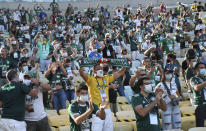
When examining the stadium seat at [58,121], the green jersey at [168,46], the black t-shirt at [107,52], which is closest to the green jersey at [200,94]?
the stadium seat at [58,121]

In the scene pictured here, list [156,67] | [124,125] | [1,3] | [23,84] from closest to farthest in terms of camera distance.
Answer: [23,84]
[124,125]
[156,67]
[1,3]

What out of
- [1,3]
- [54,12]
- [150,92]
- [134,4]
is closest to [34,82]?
[150,92]

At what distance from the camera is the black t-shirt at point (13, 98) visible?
571 cm

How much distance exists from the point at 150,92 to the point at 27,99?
6.40 ft

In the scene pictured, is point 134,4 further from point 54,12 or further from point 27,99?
point 27,99

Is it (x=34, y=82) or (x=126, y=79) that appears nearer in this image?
(x=34, y=82)

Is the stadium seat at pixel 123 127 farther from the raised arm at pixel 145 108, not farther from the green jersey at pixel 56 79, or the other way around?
the green jersey at pixel 56 79

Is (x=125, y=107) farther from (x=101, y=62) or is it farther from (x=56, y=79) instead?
(x=101, y=62)

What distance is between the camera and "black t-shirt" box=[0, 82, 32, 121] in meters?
5.71

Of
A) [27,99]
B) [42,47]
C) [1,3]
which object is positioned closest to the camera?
[27,99]

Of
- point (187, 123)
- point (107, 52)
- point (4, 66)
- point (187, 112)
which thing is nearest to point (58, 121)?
point (187, 123)

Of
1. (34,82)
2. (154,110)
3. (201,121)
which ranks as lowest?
(201,121)

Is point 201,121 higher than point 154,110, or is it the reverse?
point 154,110

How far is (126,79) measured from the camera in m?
11.4
